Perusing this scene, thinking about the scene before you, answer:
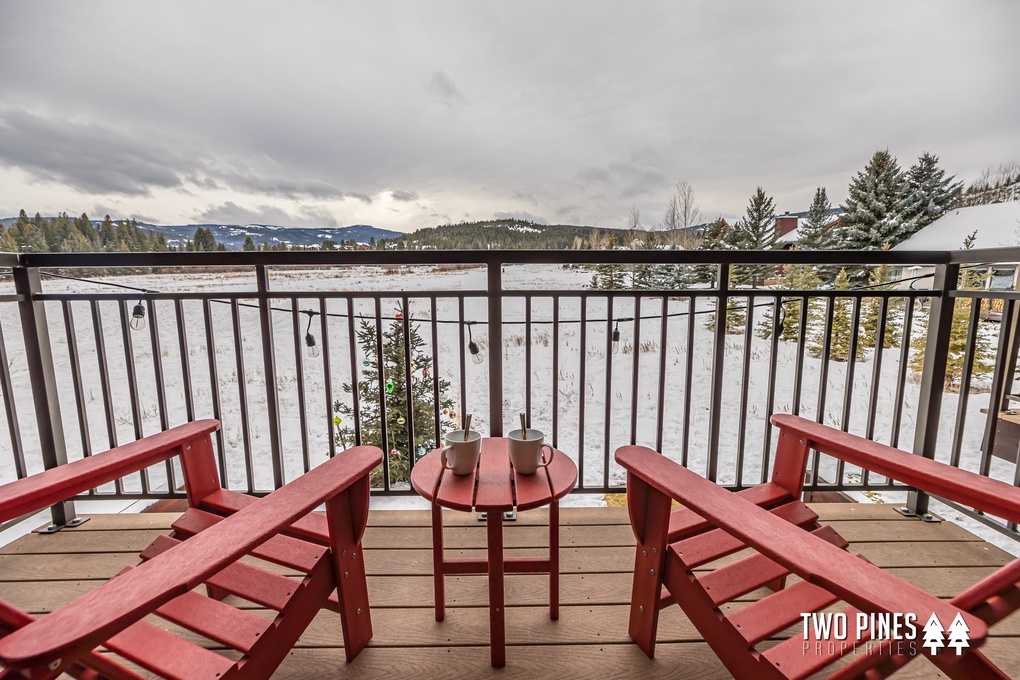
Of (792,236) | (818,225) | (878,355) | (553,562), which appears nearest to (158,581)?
(553,562)

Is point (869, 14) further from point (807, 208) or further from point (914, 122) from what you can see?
point (807, 208)

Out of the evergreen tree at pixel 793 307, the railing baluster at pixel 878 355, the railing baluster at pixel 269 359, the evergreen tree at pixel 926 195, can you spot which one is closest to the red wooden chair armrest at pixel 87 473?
the railing baluster at pixel 269 359

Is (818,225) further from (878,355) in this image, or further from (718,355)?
(718,355)

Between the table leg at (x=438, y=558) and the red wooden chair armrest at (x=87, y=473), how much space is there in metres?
0.76

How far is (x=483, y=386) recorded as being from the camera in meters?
5.70

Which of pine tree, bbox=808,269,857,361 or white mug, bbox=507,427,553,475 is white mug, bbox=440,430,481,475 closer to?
white mug, bbox=507,427,553,475

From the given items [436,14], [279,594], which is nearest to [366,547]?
[279,594]

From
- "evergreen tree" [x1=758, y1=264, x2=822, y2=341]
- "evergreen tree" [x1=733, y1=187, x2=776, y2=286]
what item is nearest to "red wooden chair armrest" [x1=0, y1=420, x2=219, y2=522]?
"evergreen tree" [x1=758, y1=264, x2=822, y2=341]

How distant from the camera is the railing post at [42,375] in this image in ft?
5.20

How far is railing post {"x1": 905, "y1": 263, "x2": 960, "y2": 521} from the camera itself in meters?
1.67

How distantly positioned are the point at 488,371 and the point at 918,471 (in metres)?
1.38

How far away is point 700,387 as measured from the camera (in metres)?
5.54

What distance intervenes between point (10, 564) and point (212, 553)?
1.64 metres

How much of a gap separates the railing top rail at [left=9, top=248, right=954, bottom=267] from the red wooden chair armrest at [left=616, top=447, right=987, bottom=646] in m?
0.83
